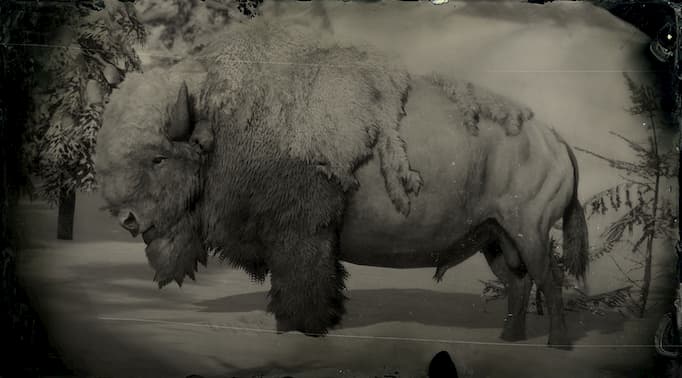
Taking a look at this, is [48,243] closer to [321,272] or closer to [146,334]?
[146,334]

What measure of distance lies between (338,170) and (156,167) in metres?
0.70

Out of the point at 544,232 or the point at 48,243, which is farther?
the point at 48,243

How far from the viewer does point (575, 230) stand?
3051 mm

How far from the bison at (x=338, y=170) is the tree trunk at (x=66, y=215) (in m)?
0.29

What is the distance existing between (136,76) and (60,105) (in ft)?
1.14

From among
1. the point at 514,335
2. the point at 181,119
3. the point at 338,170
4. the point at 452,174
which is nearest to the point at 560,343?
the point at 514,335

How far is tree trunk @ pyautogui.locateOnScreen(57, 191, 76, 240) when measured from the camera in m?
3.25

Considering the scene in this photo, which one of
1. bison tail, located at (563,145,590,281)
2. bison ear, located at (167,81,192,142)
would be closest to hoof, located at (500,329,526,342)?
bison tail, located at (563,145,590,281)

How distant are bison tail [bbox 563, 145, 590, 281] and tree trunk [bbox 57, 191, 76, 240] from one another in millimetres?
1930

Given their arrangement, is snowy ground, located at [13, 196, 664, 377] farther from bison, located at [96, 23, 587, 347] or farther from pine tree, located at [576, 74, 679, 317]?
pine tree, located at [576, 74, 679, 317]

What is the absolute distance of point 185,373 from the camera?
10.8 ft

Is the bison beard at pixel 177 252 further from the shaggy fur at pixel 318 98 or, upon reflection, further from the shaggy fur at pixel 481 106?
the shaggy fur at pixel 481 106

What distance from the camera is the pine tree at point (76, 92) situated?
10.5 ft

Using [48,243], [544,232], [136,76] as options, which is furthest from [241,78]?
[544,232]
